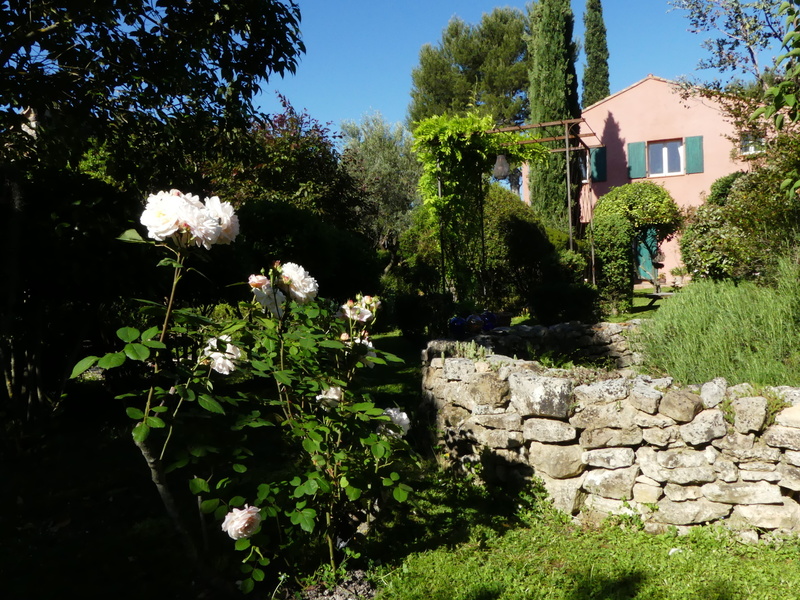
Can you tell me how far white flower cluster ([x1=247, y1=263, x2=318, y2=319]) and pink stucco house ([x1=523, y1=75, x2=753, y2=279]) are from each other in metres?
18.0

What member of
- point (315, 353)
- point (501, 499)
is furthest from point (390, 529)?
point (315, 353)

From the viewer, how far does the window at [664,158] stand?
66.2ft

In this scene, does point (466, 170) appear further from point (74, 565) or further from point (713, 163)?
point (713, 163)

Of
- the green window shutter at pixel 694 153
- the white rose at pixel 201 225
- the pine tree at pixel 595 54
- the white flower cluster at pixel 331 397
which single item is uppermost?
the pine tree at pixel 595 54

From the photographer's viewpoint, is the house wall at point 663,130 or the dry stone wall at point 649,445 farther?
the house wall at point 663,130

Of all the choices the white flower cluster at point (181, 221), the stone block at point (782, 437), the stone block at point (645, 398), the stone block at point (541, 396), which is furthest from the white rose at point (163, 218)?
the stone block at point (782, 437)

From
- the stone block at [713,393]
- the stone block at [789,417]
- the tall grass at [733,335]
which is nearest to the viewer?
the stone block at [789,417]

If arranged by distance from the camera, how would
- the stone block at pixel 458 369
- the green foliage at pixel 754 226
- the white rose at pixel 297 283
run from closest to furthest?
1. the white rose at pixel 297 283
2. the stone block at pixel 458 369
3. the green foliage at pixel 754 226

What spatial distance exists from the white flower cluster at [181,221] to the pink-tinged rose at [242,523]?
110 cm

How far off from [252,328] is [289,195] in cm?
888

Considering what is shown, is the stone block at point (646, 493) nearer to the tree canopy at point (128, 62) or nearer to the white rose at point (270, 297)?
the white rose at point (270, 297)

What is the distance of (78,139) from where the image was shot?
18.7 feet

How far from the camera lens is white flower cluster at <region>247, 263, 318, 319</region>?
9.63ft

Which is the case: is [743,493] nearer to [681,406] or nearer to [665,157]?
[681,406]
